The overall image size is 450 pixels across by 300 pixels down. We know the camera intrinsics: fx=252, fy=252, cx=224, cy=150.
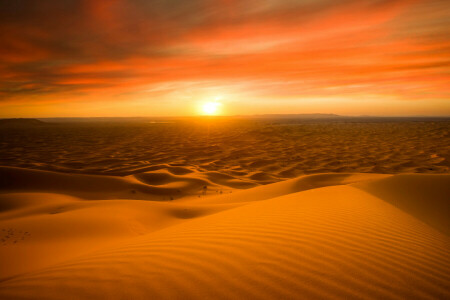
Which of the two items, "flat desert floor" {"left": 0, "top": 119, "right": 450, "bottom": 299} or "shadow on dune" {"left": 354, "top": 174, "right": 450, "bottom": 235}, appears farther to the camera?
"shadow on dune" {"left": 354, "top": 174, "right": 450, "bottom": 235}

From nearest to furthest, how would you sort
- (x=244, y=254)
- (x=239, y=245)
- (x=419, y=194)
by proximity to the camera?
1. (x=244, y=254)
2. (x=239, y=245)
3. (x=419, y=194)

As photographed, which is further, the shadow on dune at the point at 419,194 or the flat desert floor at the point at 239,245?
the shadow on dune at the point at 419,194

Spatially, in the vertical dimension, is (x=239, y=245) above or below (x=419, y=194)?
above

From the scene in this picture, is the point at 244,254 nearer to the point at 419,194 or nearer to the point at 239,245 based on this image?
the point at 239,245

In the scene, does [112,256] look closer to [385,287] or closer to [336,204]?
[385,287]

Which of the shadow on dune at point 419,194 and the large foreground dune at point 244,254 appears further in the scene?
the shadow on dune at point 419,194

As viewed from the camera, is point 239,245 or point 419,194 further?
point 419,194

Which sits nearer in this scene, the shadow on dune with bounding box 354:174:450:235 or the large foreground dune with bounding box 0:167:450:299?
the large foreground dune with bounding box 0:167:450:299

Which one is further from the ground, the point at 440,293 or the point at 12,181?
the point at 440,293

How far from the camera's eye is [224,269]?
195 centimetres

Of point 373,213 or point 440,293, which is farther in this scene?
point 373,213

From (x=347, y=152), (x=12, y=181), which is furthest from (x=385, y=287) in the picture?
(x=347, y=152)

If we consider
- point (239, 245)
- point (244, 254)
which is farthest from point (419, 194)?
point (244, 254)

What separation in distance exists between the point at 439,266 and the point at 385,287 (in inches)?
29.9
